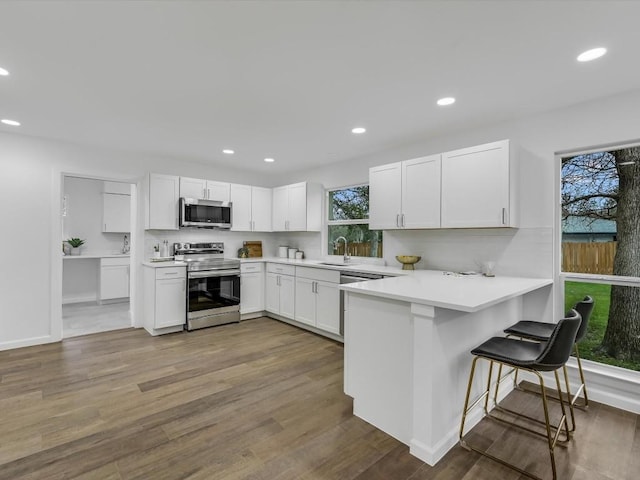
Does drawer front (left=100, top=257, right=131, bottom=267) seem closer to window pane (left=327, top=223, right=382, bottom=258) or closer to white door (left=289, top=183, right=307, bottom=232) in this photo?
white door (left=289, top=183, right=307, bottom=232)

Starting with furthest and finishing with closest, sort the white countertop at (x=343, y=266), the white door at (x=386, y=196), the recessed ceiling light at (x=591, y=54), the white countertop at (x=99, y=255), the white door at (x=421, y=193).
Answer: the white countertop at (x=99, y=255) → the white door at (x=386, y=196) → the white countertop at (x=343, y=266) → the white door at (x=421, y=193) → the recessed ceiling light at (x=591, y=54)

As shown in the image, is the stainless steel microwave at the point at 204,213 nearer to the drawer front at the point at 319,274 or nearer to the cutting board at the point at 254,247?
the cutting board at the point at 254,247

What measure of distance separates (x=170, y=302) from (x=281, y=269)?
157 cm

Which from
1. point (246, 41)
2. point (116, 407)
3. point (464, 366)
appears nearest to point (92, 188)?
point (116, 407)

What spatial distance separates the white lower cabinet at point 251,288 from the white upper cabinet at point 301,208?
0.84 m

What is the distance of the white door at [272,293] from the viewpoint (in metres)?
4.98

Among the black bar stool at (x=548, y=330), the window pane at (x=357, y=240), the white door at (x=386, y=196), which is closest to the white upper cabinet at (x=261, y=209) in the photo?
the window pane at (x=357, y=240)

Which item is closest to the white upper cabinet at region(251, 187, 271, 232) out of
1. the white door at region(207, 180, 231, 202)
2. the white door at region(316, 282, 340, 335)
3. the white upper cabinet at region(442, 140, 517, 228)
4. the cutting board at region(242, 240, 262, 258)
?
the cutting board at region(242, 240, 262, 258)

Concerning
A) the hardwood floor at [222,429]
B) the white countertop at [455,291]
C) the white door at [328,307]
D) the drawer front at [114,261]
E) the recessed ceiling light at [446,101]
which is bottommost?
the hardwood floor at [222,429]

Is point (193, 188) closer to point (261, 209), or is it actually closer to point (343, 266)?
point (261, 209)

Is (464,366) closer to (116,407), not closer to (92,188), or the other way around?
(116,407)

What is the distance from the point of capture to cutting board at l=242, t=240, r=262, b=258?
5.68m

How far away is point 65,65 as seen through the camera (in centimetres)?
223

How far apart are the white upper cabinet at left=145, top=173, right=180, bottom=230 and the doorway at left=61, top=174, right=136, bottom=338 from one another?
1662mm
